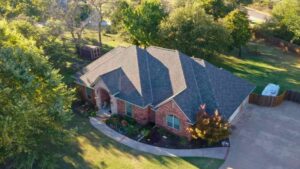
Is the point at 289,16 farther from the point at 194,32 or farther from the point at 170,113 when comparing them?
the point at 170,113

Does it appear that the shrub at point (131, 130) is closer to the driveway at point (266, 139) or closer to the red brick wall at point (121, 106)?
the red brick wall at point (121, 106)

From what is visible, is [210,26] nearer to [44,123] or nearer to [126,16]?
[126,16]

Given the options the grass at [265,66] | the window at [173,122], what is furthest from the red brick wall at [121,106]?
the grass at [265,66]

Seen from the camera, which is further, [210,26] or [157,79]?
[210,26]

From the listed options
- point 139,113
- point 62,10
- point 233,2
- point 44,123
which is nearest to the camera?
point 44,123

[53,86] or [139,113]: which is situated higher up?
[53,86]

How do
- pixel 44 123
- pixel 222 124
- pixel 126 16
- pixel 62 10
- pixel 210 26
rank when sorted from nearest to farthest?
pixel 44 123
pixel 222 124
pixel 210 26
pixel 62 10
pixel 126 16

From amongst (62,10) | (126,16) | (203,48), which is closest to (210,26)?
(203,48)
